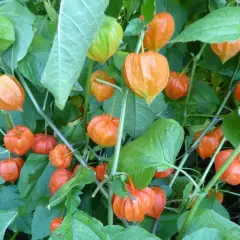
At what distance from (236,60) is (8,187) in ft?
1.58

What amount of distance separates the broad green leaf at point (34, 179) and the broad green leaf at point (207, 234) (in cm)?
29

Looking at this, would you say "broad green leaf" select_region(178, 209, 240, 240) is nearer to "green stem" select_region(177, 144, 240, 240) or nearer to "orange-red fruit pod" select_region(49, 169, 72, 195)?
"green stem" select_region(177, 144, 240, 240)

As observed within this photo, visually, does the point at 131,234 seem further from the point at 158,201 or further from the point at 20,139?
the point at 20,139

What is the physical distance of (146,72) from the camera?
49cm

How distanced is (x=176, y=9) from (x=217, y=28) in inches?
9.6

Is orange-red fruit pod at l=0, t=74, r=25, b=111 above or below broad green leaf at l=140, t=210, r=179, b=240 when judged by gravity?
above

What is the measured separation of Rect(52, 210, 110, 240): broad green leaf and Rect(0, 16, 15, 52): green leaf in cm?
24

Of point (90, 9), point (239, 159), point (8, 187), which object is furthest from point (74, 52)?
point (8, 187)

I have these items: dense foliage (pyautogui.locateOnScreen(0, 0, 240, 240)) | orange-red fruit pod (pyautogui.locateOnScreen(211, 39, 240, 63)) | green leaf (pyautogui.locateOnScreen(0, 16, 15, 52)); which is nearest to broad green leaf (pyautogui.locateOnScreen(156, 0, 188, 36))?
dense foliage (pyautogui.locateOnScreen(0, 0, 240, 240))

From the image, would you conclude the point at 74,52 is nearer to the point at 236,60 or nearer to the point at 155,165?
the point at 155,165

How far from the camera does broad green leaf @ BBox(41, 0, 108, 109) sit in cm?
43

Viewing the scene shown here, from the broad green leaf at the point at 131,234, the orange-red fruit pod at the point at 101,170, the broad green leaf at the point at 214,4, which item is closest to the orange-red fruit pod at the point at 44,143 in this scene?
the orange-red fruit pod at the point at 101,170

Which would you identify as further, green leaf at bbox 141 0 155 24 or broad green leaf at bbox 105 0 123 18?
broad green leaf at bbox 105 0 123 18

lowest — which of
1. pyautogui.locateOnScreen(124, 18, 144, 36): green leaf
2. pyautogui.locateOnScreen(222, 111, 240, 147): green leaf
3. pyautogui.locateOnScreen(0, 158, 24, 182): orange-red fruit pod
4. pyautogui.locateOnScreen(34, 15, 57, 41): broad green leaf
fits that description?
pyautogui.locateOnScreen(0, 158, 24, 182): orange-red fruit pod
